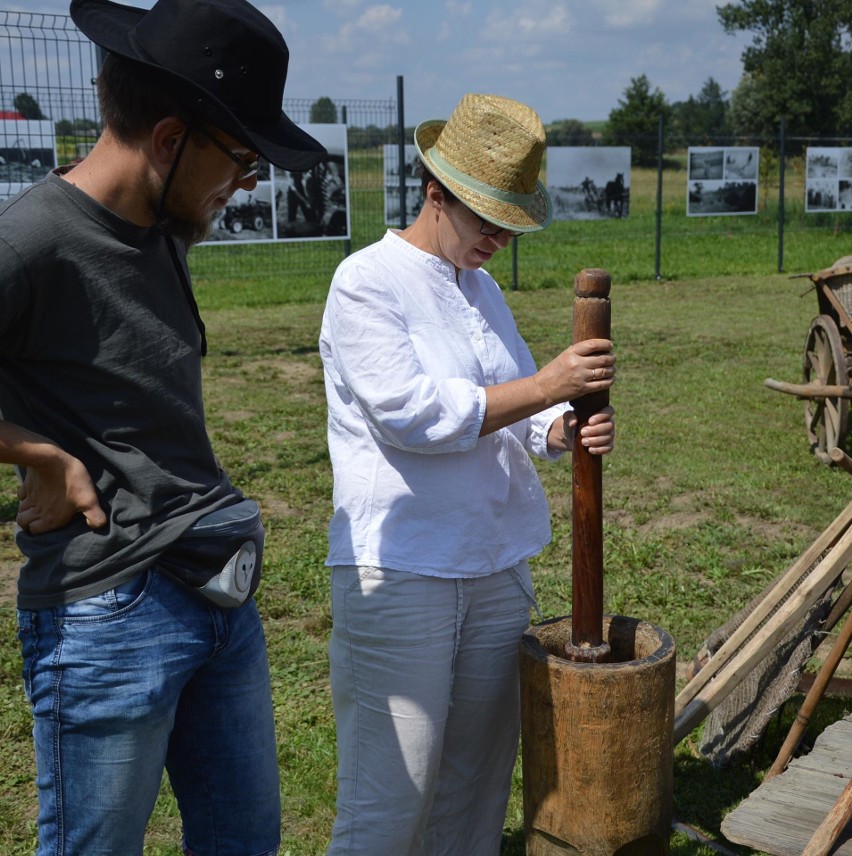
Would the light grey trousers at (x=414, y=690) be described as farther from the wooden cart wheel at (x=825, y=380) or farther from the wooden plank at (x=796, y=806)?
the wooden cart wheel at (x=825, y=380)

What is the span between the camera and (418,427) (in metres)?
2.05

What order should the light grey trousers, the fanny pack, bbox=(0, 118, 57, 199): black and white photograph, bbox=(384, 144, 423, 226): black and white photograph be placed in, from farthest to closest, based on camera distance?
bbox=(384, 144, 423, 226): black and white photograph → bbox=(0, 118, 57, 199): black and white photograph → the light grey trousers → the fanny pack

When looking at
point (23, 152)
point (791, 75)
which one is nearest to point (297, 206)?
point (23, 152)

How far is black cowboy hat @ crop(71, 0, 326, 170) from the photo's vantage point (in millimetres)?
1617

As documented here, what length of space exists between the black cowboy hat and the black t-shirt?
23cm

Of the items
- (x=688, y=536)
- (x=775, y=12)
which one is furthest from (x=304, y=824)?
(x=775, y=12)

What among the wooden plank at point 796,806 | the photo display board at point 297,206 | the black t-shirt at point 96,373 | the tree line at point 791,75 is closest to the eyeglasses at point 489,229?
the black t-shirt at point 96,373

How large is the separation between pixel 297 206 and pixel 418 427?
10620mm

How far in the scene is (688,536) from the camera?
5.33 m

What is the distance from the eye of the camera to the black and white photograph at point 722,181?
54.5 feet

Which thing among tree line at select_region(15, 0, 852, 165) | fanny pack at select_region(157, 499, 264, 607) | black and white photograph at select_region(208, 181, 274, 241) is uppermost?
tree line at select_region(15, 0, 852, 165)

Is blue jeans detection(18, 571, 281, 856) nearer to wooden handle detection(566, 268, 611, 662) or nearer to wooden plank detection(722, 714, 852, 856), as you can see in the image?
wooden handle detection(566, 268, 611, 662)

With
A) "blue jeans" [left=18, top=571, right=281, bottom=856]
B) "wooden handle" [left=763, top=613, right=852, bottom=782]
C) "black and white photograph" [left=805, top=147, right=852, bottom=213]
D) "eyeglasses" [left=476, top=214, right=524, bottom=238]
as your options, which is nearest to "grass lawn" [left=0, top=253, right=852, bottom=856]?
"wooden handle" [left=763, top=613, right=852, bottom=782]

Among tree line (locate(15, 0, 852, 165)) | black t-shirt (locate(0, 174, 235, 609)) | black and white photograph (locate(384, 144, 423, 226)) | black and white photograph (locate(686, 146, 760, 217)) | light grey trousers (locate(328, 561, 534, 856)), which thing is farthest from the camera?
tree line (locate(15, 0, 852, 165))
